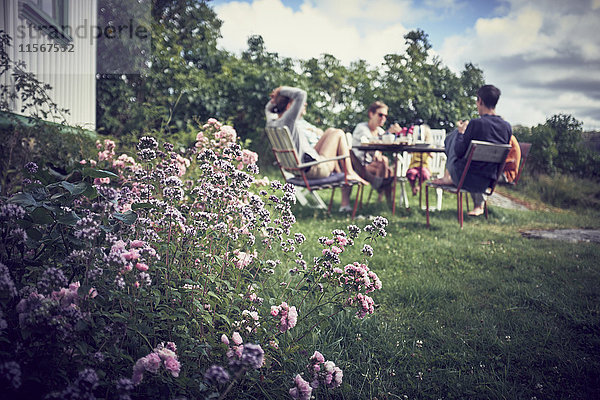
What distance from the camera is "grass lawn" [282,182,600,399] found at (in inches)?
69.4

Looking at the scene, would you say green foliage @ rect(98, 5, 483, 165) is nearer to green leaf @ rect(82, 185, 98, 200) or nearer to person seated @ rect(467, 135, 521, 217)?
person seated @ rect(467, 135, 521, 217)

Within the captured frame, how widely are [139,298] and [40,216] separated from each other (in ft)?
1.39

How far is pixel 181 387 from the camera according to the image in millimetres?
1281

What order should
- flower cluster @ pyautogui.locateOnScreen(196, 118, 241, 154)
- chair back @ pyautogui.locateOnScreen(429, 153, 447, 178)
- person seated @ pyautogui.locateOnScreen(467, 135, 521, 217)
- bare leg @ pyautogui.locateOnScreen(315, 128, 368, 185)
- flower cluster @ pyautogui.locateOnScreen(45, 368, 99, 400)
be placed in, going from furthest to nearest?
chair back @ pyautogui.locateOnScreen(429, 153, 447, 178) → bare leg @ pyautogui.locateOnScreen(315, 128, 368, 185) → person seated @ pyautogui.locateOnScreen(467, 135, 521, 217) → flower cluster @ pyautogui.locateOnScreen(196, 118, 241, 154) → flower cluster @ pyautogui.locateOnScreen(45, 368, 99, 400)

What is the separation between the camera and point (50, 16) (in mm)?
5559

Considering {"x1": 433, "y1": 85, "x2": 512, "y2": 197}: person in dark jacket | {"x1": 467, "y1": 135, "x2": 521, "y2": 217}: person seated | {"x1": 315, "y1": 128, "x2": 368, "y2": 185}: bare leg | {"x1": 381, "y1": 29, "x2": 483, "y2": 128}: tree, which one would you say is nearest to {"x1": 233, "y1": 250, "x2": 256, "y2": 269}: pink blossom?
{"x1": 433, "y1": 85, "x2": 512, "y2": 197}: person in dark jacket

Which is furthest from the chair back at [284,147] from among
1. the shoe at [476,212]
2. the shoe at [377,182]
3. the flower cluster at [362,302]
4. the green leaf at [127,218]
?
the green leaf at [127,218]

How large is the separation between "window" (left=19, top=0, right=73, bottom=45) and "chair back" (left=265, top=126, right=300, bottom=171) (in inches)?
124

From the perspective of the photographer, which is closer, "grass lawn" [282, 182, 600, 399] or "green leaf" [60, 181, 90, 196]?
"green leaf" [60, 181, 90, 196]

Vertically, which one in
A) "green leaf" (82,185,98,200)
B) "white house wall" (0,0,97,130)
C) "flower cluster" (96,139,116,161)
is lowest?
"green leaf" (82,185,98,200)

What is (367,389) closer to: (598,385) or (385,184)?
(598,385)

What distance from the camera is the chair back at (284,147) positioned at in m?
5.25

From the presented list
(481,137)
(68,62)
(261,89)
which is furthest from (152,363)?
(261,89)

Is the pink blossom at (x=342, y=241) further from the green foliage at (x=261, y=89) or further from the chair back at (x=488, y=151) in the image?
the green foliage at (x=261, y=89)
